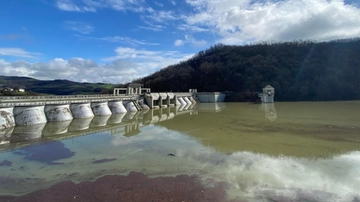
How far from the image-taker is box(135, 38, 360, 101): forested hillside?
74.9 meters

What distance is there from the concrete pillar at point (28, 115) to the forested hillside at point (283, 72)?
66.4m

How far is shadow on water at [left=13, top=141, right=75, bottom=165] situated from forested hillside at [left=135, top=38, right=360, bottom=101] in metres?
70.2

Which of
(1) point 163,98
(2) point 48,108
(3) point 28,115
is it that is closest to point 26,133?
(3) point 28,115

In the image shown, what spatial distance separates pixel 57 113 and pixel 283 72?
81.2 metres

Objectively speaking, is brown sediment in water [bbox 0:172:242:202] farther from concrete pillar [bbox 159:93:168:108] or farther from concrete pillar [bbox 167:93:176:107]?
concrete pillar [bbox 167:93:176:107]

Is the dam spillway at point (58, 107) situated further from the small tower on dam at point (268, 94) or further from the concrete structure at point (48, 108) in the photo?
the small tower on dam at point (268, 94)

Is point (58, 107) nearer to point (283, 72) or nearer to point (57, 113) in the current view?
point (57, 113)

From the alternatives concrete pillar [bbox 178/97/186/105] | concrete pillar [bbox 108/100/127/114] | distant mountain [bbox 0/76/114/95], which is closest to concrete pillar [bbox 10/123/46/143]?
concrete pillar [bbox 108/100/127/114]

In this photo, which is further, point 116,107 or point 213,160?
point 116,107

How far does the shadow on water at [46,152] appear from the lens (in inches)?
479

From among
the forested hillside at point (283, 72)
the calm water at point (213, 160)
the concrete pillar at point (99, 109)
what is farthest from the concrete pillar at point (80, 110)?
the forested hillside at point (283, 72)

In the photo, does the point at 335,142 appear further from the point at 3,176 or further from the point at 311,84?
the point at 311,84

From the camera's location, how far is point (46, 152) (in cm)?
1347

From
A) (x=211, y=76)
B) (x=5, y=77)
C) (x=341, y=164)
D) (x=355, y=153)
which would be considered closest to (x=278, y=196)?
(x=341, y=164)
